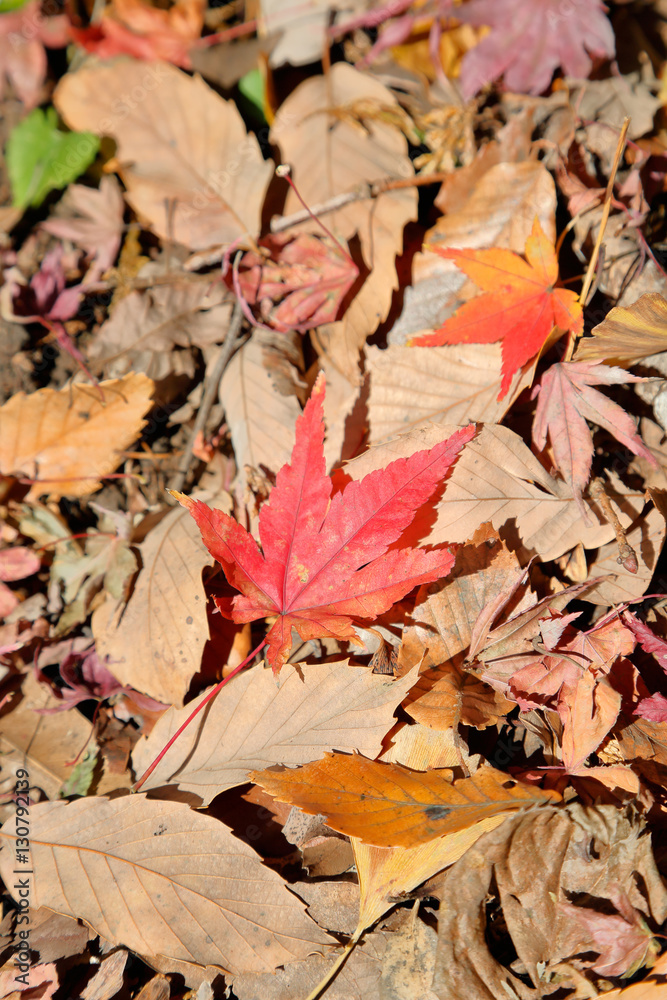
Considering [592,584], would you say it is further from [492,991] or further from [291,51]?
[291,51]

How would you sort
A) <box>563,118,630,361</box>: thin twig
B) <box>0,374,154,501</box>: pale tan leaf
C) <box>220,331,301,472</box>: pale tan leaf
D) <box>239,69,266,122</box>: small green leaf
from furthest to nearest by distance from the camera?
<box>239,69,266,122</box>: small green leaf, <box>0,374,154,501</box>: pale tan leaf, <box>220,331,301,472</box>: pale tan leaf, <box>563,118,630,361</box>: thin twig

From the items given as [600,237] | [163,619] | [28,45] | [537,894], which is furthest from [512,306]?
[28,45]

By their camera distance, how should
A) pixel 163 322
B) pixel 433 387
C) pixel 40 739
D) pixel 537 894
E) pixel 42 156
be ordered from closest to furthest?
pixel 537 894 < pixel 433 387 < pixel 40 739 < pixel 163 322 < pixel 42 156

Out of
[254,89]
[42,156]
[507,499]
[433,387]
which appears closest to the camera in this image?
[507,499]

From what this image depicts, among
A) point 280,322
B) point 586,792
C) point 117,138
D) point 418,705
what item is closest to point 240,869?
point 418,705

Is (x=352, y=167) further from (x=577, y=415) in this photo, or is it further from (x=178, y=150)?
(x=577, y=415)

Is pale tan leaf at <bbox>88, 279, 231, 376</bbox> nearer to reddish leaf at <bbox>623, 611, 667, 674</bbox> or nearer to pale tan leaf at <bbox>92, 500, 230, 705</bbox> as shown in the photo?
pale tan leaf at <bbox>92, 500, 230, 705</bbox>

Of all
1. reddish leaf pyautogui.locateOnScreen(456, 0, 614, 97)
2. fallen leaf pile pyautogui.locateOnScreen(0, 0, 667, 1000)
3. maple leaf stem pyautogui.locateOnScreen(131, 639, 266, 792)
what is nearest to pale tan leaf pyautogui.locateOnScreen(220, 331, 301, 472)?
fallen leaf pile pyautogui.locateOnScreen(0, 0, 667, 1000)
